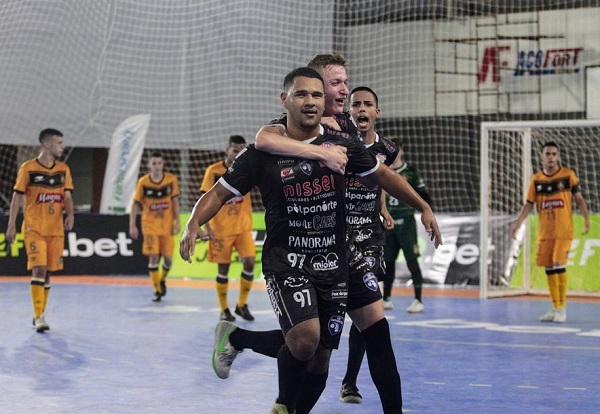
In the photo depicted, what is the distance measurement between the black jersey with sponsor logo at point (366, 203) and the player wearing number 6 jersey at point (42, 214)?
5738 millimetres

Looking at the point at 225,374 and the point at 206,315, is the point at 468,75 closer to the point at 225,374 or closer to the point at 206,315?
the point at 206,315

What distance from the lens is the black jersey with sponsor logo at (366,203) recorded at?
6699mm

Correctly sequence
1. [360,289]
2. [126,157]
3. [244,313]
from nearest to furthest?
1. [360,289]
2. [244,313]
3. [126,157]

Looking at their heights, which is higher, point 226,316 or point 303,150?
point 303,150

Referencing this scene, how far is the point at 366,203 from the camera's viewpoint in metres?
6.74

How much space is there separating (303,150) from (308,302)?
857 mm

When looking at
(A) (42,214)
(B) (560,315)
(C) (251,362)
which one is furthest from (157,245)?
(C) (251,362)

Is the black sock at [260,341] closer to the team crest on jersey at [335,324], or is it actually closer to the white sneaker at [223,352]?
the white sneaker at [223,352]

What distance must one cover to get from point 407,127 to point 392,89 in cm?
121

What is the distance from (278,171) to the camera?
216 inches

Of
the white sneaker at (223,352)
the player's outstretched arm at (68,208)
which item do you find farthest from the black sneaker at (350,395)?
the player's outstretched arm at (68,208)

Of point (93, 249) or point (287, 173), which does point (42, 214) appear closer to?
point (287, 173)

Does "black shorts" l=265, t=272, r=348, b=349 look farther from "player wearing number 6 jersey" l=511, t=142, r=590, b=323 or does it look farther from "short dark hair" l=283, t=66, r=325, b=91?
"player wearing number 6 jersey" l=511, t=142, r=590, b=323

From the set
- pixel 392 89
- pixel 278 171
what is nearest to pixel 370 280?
pixel 278 171
